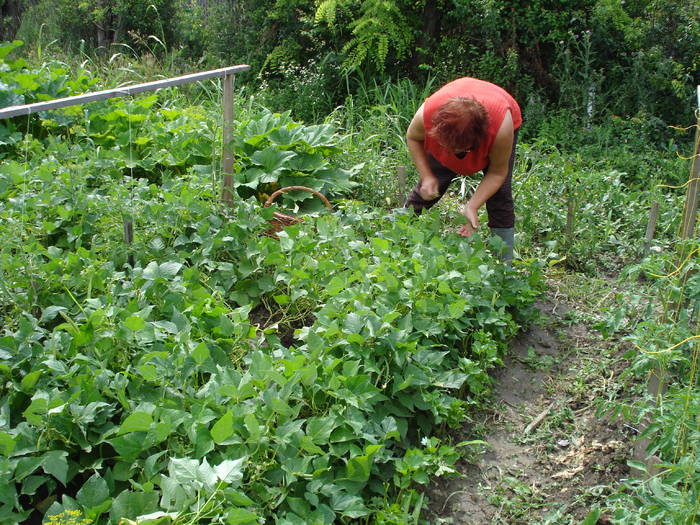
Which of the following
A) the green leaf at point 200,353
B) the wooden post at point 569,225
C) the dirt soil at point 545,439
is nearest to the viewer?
the green leaf at point 200,353

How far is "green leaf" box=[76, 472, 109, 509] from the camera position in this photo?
2180 mm

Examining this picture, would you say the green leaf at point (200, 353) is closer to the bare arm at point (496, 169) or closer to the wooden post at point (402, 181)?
the bare arm at point (496, 169)

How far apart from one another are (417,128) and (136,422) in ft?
7.92

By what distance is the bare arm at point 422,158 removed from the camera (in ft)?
13.4

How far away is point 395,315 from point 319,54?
18.6ft

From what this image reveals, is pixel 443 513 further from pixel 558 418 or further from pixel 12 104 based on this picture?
pixel 12 104

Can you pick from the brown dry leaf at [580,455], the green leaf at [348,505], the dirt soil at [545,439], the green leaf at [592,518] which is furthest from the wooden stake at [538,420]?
the green leaf at [348,505]

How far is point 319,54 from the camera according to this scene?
26.3 ft

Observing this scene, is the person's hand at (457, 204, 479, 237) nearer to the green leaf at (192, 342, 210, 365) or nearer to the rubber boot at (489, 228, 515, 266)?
the rubber boot at (489, 228, 515, 266)

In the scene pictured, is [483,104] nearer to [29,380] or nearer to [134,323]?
[134,323]

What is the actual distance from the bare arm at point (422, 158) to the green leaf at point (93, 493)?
2.48 m

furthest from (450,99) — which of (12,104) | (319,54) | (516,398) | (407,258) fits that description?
(319,54)

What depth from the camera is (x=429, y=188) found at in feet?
13.4

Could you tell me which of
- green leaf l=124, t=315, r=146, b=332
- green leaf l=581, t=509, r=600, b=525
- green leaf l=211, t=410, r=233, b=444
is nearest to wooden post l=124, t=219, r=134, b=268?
green leaf l=124, t=315, r=146, b=332
